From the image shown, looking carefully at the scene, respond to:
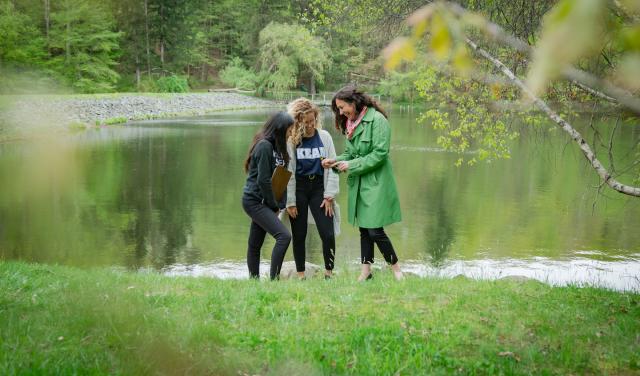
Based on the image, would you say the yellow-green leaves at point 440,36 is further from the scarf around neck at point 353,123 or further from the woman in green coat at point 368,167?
the scarf around neck at point 353,123

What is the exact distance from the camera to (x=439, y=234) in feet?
41.4

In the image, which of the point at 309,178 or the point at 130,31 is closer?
the point at 130,31

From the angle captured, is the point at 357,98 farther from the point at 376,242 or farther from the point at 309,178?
the point at 376,242

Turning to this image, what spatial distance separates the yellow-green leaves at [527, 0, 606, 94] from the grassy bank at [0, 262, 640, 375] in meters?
2.54

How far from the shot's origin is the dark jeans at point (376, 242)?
5.84 m

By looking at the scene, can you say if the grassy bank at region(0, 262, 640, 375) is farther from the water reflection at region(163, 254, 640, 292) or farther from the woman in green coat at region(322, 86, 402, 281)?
the water reflection at region(163, 254, 640, 292)

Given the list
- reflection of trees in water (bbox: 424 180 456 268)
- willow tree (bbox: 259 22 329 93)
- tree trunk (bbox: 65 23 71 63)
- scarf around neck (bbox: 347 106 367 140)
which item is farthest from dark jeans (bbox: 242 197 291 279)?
willow tree (bbox: 259 22 329 93)

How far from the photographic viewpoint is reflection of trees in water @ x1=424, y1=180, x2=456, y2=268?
11.0 meters

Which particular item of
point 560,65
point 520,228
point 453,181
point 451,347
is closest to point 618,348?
point 451,347

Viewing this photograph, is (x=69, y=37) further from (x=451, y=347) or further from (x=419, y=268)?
(x=419, y=268)

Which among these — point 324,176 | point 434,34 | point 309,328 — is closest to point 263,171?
point 324,176

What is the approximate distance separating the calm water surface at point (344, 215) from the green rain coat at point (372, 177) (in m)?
2.08

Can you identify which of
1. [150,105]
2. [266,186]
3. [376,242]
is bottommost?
[150,105]

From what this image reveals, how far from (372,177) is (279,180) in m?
0.89
